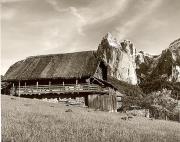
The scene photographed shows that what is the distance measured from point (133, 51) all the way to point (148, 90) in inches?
1274

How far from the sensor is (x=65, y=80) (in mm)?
45688

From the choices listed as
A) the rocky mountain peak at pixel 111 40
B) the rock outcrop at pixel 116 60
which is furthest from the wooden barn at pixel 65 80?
the rocky mountain peak at pixel 111 40

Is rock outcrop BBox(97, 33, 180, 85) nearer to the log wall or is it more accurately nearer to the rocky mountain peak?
the rocky mountain peak

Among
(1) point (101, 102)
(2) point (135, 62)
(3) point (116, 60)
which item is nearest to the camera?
(1) point (101, 102)

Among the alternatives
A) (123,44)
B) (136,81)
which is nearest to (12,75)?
(136,81)

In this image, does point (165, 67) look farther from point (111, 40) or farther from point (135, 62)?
point (135, 62)

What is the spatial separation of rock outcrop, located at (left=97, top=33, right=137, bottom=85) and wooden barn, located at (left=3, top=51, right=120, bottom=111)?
196 ft

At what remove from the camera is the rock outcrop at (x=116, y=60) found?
109481mm

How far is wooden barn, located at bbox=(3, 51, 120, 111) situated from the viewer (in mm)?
43750

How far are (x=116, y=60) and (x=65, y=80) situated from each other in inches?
2620

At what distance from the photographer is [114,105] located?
148 feet

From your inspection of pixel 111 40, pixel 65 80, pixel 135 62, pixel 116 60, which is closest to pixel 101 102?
pixel 65 80

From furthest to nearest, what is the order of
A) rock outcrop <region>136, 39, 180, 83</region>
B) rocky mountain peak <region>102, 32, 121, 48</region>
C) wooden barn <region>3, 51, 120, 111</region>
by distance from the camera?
rocky mountain peak <region>102, 32, 121, 48</region> < rock outcrop <region>136, 39, 180, 83</region> < wooden barn <region>3, 51, 120, 111</region>

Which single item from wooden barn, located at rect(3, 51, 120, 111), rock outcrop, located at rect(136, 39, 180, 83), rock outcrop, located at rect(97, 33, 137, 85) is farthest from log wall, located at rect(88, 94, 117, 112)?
rock outcrop, located at rect(97, 33, 137, 85)
